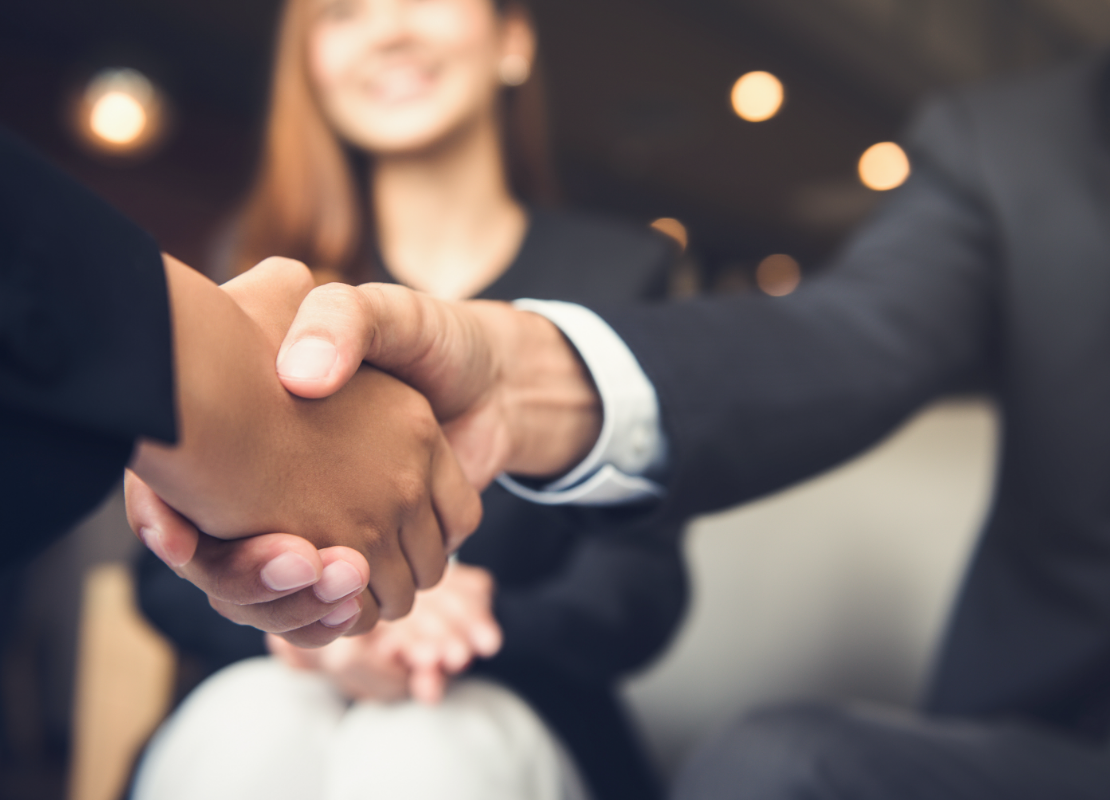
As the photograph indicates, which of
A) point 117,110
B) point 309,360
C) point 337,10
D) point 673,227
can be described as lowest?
point 673,227

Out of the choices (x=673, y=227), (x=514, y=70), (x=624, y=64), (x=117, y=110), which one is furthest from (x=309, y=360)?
(x=673, y=227)

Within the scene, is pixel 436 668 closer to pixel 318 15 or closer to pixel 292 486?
pixel 292 486

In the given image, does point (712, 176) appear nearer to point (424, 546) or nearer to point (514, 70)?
point (514, 70)

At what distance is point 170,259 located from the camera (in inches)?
9.4

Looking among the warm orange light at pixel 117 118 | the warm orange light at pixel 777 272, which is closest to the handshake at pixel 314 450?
the warm orange light at pixel 117 118

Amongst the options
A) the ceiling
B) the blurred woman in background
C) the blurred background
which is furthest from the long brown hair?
the ceiling

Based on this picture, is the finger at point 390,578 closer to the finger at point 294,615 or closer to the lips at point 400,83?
the finger at point 294,615

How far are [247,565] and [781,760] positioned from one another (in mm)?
295

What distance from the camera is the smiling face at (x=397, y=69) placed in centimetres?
73

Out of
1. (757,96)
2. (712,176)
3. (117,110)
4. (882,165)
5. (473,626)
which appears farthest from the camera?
(712,176)

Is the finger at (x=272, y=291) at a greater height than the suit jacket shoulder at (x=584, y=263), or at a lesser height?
greater

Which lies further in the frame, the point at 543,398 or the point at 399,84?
the point at 399,84

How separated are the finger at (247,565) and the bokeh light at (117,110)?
3.65 metres

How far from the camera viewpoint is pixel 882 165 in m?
5.00
